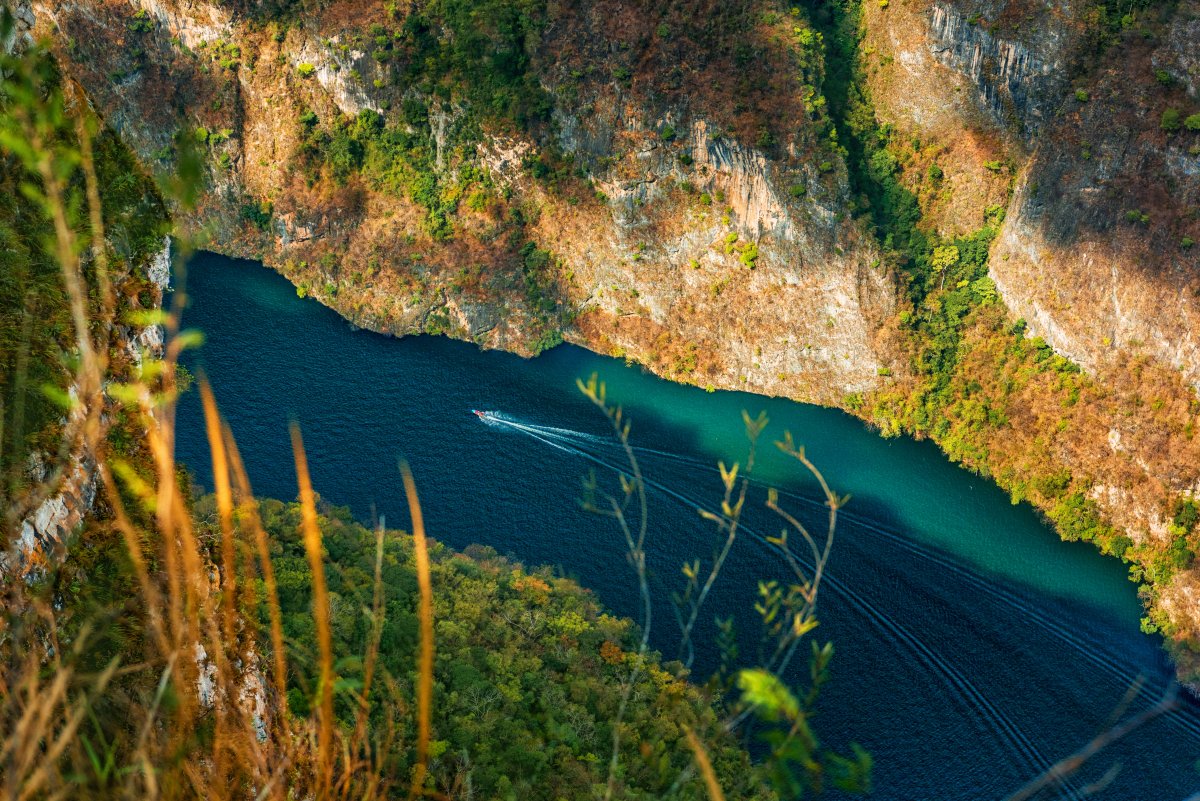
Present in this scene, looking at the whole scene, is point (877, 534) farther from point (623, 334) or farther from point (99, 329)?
point (99, 329)

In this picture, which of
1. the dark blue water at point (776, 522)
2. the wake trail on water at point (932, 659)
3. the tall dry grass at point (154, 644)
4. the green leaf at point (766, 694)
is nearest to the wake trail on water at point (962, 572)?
the dark blue water at point (776, 522)

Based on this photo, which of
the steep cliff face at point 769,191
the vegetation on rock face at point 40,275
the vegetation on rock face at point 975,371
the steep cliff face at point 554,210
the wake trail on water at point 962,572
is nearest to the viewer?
the vegetation on rock face at point 40,275

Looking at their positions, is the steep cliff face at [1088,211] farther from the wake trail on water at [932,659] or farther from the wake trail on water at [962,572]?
the wake trail on water at [932,659]

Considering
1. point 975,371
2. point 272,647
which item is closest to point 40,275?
point 272,647

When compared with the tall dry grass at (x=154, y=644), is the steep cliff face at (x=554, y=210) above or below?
above

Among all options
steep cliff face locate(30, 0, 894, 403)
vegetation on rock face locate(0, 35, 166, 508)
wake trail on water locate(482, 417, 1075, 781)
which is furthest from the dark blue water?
vegetation on rock face locate(0, 35, 166, 508)

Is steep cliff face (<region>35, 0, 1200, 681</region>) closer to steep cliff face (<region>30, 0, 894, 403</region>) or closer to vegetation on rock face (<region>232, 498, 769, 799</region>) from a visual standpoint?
steep cliff face (<region>30, 0, 894, 403</region>)

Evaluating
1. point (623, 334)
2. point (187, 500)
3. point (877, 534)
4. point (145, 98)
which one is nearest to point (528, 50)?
point (623, 334)
